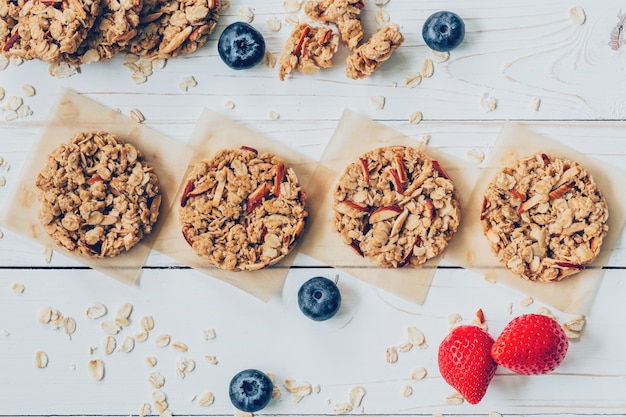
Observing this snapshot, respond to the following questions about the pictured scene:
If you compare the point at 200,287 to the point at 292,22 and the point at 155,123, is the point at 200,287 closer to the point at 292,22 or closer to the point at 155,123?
the point at 155,123

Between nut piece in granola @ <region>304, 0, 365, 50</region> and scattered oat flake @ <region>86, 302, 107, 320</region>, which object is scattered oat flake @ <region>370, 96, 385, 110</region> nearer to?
nut piece in granola @ <region>304, 0, 365, 50</region>

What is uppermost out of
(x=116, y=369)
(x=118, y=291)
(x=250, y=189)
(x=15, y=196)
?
(x=250, y=189)

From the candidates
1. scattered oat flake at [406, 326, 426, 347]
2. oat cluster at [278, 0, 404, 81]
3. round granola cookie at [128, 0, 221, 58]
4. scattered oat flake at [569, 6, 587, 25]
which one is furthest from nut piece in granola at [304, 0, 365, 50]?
scattered oat flake at [406, 326, 426, 347]

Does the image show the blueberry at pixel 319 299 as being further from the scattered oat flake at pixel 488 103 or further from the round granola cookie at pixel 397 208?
the scattered oat flake at pixel 488 103

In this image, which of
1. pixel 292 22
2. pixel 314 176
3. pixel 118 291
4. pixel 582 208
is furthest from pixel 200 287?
pixel 582 208

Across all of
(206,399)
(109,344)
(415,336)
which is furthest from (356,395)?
(109,344)

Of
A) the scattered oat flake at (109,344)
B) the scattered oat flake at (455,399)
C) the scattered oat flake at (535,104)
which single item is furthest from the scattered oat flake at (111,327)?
the scattered oat flake at (535,104)

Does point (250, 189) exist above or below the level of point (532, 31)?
below

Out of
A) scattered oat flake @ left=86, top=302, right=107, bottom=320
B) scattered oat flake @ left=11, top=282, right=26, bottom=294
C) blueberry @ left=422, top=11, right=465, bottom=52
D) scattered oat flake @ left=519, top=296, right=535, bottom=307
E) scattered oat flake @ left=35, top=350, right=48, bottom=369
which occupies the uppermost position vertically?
blueberry @ left=422, top=11, right=465, bottom=52
